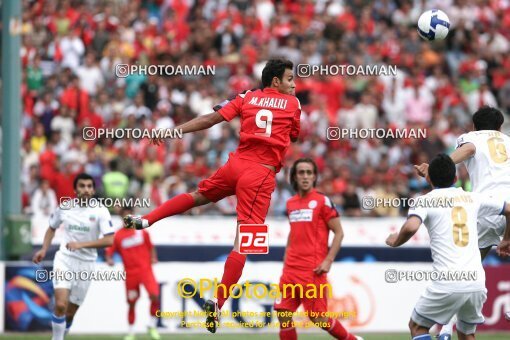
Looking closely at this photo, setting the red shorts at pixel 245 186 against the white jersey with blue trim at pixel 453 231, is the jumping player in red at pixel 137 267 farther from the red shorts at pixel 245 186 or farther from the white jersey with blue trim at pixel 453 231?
the white jersey with blue trim at pixel 453 231

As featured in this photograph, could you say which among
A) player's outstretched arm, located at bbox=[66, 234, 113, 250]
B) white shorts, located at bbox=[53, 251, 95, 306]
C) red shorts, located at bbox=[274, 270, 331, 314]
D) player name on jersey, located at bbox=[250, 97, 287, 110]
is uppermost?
player name on jersey, located at bbox=[250, 97, 287, 110]

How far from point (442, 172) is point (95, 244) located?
529 cm

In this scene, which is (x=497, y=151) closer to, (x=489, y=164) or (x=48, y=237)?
(x=489, y=164)

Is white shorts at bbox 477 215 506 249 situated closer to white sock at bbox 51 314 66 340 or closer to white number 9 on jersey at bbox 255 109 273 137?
white number 9 on jersey at bbox 255 109 273 137

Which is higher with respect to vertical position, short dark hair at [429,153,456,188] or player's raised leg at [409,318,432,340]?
short dark hair at [429,153,456,188]

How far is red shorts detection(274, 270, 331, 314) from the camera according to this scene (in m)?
13.8

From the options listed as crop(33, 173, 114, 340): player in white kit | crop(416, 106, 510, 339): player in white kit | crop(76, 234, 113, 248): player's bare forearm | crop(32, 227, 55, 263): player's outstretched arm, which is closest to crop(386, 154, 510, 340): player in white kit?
crop(416, 106, 510, 339): player in white kit

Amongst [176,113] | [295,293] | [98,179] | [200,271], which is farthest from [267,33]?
[295,293]

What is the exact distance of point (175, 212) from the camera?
1282cm

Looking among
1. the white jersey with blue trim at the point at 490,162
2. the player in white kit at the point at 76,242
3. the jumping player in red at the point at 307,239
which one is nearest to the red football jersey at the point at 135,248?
the player in white kit at the point at 76,242

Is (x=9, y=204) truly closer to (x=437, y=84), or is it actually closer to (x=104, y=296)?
(x=104, y=296)

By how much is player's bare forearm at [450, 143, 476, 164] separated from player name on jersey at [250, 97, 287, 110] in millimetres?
1871

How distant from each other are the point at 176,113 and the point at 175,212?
34.4 feet

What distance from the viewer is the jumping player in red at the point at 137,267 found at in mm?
17812
